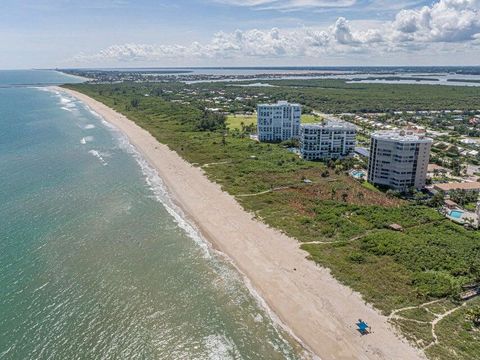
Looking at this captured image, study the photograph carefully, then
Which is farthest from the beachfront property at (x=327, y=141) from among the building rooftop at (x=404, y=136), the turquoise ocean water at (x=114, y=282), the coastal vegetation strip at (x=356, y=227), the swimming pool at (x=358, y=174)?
the turquoise ocean water at (x=114, y=282)

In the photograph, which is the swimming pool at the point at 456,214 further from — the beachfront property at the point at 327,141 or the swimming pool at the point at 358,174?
the beachfront property at the point at 327,141

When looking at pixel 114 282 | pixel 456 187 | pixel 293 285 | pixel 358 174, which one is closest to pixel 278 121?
pixel 358 174

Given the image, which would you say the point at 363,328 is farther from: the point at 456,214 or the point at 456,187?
the point at 456,187

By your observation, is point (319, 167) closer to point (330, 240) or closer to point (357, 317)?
point (330, 240)

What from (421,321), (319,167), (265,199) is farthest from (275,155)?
(421,321)

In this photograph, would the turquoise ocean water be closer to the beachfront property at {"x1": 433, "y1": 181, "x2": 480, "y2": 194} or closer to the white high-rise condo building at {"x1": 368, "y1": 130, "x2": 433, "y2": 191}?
the white high-rise condo building at {"x1": 368, "y1": 130, "x2": 433, "y2": 191}

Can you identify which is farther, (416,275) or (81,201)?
(81,201)
